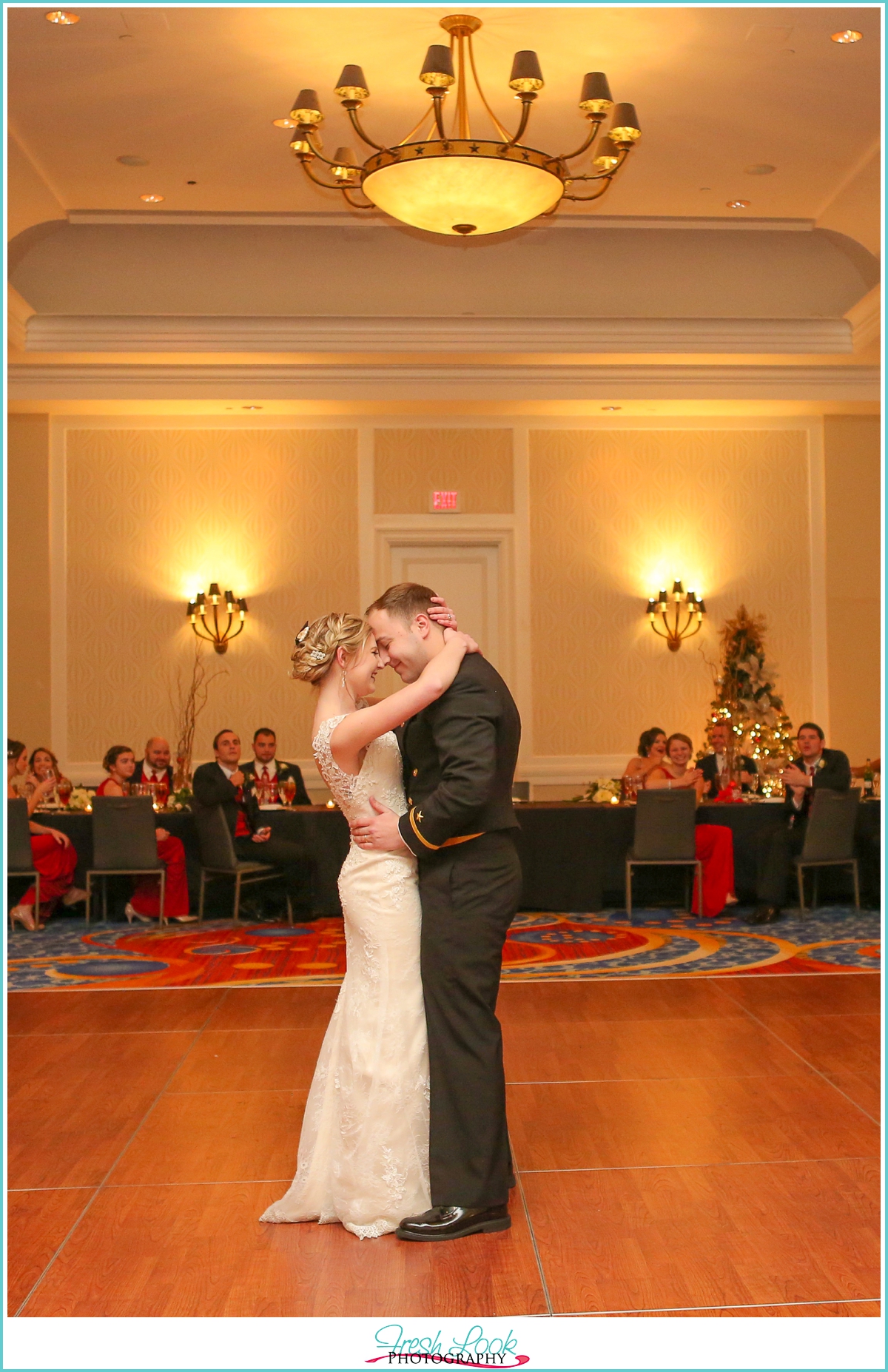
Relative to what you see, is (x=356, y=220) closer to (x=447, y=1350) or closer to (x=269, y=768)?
(x=269, y=768)

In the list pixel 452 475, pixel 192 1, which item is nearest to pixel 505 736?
pixel 192 1

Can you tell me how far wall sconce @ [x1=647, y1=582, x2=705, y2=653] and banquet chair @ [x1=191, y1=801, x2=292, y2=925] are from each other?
4.66 meters

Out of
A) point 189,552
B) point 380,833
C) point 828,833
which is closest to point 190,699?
point 189,552

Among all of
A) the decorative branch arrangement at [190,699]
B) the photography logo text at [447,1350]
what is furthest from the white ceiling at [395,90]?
the photography logo text at [447,1350]

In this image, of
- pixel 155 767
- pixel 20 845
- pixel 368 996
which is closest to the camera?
pixel 368 996

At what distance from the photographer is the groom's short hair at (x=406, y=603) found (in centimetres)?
343

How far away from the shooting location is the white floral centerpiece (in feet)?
29.6

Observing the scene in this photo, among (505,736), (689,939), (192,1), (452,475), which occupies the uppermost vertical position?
(192,1)

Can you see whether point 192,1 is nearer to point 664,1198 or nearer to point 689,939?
point 664,1198

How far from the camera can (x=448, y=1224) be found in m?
3.28

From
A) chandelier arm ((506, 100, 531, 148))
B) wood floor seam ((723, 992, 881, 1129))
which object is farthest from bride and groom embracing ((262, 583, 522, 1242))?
chandelier arm ((506, 100, 531, 148))

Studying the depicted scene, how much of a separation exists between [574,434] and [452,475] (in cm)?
121

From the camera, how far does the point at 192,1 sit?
5.52 metres

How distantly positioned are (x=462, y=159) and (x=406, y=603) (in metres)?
3.34
